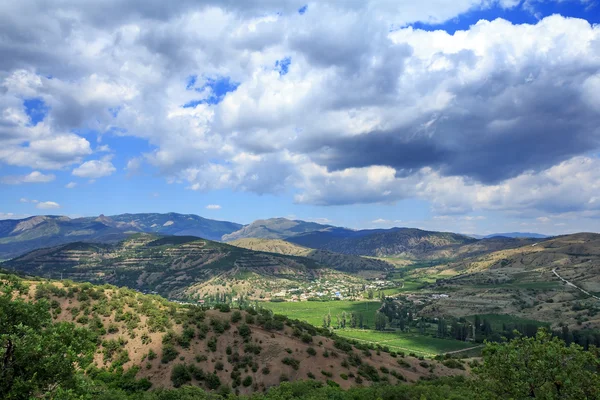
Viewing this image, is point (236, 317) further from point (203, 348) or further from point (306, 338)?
point (306, 338)

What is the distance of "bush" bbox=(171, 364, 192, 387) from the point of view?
7044cm

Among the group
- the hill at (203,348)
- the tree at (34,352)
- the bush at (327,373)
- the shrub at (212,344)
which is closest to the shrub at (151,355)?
the hill at (203,348)

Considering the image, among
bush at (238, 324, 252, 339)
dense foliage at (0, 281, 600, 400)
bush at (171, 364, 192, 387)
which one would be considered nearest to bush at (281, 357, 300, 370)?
bush at (238, 324, 252, 339)

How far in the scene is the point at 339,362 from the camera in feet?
284

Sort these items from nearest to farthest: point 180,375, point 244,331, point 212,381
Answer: point 180,375, point 212,381, point 244,331

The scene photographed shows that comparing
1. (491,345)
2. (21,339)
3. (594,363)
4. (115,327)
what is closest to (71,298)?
(115,327)

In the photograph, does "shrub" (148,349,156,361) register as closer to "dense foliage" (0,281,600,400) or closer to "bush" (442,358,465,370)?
"dense foliage" (0,281,600,400)

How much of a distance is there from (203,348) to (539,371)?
2701 inches

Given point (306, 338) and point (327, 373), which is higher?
point (306, 338)

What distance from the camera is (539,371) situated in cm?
3095

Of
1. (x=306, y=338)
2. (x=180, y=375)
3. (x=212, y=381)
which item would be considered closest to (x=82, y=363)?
(x=180, y=375)

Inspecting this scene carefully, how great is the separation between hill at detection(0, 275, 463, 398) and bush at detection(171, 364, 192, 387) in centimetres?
19

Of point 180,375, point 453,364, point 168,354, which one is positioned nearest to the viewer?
point 180,375

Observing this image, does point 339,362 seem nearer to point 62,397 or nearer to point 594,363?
point 594,363
